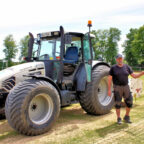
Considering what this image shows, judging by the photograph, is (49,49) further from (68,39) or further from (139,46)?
(139,46)

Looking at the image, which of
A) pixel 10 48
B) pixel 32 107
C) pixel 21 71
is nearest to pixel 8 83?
pixel 21 71

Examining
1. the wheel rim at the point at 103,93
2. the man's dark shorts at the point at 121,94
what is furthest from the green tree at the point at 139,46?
the man's dark shorts at the point at 121,94

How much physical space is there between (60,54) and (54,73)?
0.52m

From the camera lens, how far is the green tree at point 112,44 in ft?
199

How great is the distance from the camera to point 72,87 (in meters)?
5.96

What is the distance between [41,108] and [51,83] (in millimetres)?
598

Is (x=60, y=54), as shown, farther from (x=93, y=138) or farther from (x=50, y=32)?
(x=93, y=138)

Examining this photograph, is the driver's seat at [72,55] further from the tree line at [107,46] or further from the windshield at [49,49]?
the tree line at [107,46]

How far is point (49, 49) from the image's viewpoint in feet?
19.3

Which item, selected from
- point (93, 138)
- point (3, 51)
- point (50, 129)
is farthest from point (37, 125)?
point (3, 51)

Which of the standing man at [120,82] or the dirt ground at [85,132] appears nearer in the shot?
the dirt ground at [85,132]

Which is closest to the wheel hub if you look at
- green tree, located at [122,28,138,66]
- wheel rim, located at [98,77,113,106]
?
wheel rim, located at [98,77,113,106]

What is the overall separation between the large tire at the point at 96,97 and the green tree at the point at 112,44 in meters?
54.2

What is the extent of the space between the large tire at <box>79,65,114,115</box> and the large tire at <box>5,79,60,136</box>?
3.83 ft
